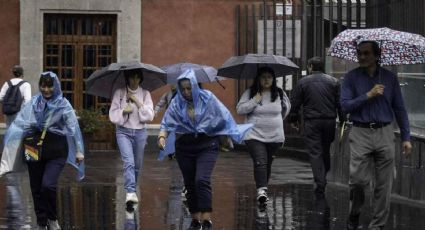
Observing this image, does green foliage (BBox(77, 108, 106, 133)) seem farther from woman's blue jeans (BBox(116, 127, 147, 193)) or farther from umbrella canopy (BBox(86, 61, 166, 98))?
woman's blue jeans (BBox(116, 127, 147, 193))

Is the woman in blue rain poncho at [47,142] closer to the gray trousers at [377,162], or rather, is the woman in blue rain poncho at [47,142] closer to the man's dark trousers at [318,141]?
the gray trousers at [377,162]

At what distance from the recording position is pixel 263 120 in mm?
11805

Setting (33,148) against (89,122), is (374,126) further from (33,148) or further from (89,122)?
(89,122)

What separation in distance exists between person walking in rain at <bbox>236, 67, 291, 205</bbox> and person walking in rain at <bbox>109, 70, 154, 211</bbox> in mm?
1167

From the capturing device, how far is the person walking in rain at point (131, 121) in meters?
11.4

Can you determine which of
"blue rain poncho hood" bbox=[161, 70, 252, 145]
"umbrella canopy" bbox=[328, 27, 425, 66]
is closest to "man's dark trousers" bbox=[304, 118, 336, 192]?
"blue rain poncho hood" bbox=[161, 70, 252, 145]

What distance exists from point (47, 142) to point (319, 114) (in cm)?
439

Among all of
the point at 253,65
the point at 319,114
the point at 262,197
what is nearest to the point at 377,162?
the point at 262,197

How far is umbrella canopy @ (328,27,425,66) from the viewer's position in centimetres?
928

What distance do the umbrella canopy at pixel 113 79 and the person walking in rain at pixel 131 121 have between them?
14 centimetres

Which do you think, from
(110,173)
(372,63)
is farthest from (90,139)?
(372,63)

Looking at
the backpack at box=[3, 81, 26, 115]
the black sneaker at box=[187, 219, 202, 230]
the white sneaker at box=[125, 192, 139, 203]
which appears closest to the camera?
the black sneaker at box=[187, 219, 202, 230]

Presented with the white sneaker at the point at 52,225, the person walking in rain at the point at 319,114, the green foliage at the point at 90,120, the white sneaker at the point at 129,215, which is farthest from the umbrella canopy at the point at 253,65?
the green foliage at the point at 90,120

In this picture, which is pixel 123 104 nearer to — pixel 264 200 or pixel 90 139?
pixel 264 200
